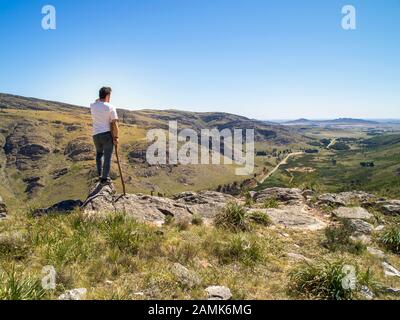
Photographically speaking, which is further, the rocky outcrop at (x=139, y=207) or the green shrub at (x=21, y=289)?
the rocky outcrop at (x=139, y=207)

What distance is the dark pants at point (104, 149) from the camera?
42.7 feet

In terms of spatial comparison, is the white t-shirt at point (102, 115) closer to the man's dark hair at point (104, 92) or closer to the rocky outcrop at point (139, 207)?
the man's dark hair at point (104, 92)

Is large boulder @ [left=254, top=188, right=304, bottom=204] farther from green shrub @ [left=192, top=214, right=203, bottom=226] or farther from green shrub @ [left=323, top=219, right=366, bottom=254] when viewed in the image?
green shrub @ [left=192, top=214, right=203, bottom=226]

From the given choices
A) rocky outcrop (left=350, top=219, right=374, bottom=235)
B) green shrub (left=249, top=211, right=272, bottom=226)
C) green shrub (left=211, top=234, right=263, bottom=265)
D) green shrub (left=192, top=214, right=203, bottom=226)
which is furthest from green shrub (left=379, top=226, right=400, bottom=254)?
green shrub (left=192, top=214, right=203, bottom=226)

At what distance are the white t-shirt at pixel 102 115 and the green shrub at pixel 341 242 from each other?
874 cm

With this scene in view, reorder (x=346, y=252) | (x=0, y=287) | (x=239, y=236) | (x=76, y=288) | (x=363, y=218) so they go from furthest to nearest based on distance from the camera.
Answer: (x=363, y=218), (x=346, y=252), (x=239, y=236), (x=76, y=288), (x=0, y=287)

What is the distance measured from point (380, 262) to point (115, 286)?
8.11 metres

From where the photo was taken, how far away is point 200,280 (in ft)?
26.5

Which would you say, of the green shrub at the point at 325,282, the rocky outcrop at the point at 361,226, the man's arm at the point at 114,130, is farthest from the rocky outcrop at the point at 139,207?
the green shrub at the point at 325,282

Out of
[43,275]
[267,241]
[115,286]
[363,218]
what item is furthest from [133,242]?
[363,218]

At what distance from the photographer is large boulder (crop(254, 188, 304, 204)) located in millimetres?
21044

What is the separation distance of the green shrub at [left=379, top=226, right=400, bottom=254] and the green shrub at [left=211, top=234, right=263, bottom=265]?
5.84 m

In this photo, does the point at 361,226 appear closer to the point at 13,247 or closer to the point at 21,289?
the point at 13,247

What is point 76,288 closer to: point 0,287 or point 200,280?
point 0,287
